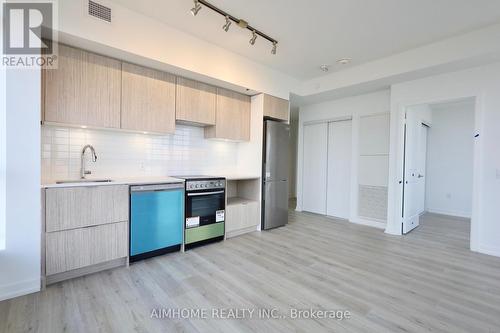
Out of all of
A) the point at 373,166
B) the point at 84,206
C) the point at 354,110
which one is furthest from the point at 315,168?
the point at 84,206

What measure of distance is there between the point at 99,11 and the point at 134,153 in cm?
165

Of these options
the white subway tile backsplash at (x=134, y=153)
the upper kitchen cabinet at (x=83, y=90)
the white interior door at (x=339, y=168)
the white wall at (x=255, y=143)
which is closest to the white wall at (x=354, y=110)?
the white interior door at (x=339, y=168)

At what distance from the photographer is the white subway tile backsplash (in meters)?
2.67

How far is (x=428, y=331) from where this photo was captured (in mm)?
1728

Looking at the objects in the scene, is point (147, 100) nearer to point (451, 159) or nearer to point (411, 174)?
point (411, 174)

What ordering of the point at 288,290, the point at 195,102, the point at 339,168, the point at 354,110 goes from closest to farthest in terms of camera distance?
1. the point at 288,290
2. the point at 195,102
3. the point at 354,110
4. the point at 339,168

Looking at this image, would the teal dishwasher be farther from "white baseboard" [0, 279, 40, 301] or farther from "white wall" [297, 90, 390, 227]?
"white wall" [297, 90, 390, 227]

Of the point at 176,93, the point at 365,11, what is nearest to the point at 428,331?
the point at 365,11

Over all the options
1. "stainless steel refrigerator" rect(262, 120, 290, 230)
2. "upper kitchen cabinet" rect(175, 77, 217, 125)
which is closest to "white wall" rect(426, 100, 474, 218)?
"stainless steel refrigerator" rect(262, 120, 290, 230)

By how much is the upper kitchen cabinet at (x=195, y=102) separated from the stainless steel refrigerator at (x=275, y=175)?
103cm

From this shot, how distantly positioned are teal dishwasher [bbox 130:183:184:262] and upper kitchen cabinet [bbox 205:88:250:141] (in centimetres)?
119

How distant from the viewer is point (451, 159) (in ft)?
18.5

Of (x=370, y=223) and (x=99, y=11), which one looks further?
(x=370, y=223)

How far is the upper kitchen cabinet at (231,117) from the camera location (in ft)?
12.4
